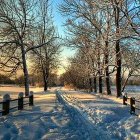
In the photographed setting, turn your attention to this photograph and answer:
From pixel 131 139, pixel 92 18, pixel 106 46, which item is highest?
pixel 92 18

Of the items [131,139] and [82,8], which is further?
[82,8]

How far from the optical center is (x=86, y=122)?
1409 cm

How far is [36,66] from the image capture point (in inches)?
2468

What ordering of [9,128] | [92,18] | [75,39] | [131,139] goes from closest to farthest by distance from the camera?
[131,139] < [9,128] < [92,18] < [75,39]

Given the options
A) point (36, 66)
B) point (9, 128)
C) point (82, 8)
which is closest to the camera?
point (9, 128)

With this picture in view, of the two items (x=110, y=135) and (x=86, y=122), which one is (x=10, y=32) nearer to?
(x=86, y=122)

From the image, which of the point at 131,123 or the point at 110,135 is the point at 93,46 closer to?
the point at 131,123

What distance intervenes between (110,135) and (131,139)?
0.78 metres

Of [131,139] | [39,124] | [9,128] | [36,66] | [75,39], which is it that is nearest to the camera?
[131,139]

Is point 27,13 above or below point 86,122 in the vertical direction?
above

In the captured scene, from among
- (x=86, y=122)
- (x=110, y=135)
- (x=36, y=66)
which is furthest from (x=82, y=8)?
(x=36, y=66)

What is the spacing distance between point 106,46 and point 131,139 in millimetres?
23954

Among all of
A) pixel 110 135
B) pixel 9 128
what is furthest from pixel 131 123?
pixel 9 128

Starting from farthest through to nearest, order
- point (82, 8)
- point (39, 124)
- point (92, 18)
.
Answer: point (92, 18)
point (82, 8)
point (39, 124)
